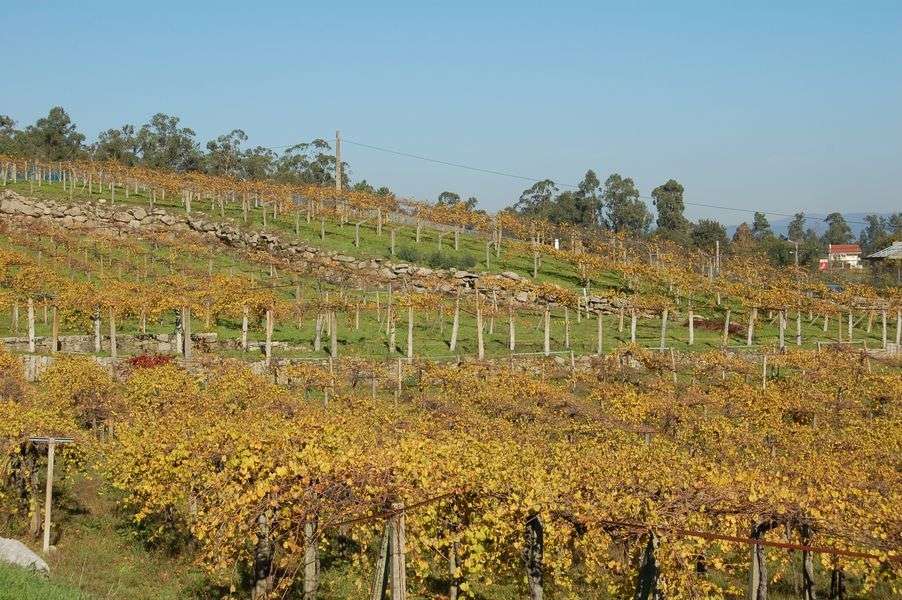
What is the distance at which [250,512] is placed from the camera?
538 inches

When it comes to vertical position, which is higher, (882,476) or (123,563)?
(882,476)

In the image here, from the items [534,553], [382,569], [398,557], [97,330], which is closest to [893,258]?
[97,330]

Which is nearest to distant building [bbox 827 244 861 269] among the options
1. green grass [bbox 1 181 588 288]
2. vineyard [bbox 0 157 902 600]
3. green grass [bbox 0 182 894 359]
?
vineyard [bbox 0 157 902 600]

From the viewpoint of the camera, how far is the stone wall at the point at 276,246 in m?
62.9

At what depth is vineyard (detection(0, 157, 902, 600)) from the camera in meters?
13.7

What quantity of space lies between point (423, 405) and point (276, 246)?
4359 centimetres

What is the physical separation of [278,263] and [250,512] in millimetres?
51713

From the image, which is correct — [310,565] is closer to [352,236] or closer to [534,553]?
[534,553]

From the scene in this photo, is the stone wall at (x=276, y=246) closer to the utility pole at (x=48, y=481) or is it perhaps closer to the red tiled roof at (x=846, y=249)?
the utility pole at (x=48, y=481)

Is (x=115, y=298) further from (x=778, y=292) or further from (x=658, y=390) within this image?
(x=778, y=292)

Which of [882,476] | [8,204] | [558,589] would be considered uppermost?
[8,204]

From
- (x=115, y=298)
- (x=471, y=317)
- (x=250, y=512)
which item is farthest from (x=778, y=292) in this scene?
(x=250, y=512)

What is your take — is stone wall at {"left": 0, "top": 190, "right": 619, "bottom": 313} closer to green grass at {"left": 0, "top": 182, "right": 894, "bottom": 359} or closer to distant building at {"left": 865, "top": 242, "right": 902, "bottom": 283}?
green grass at {"left": 0, "top": 182, "right": 894, "bottom": 359}

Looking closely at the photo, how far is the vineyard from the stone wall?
0.89 ft
